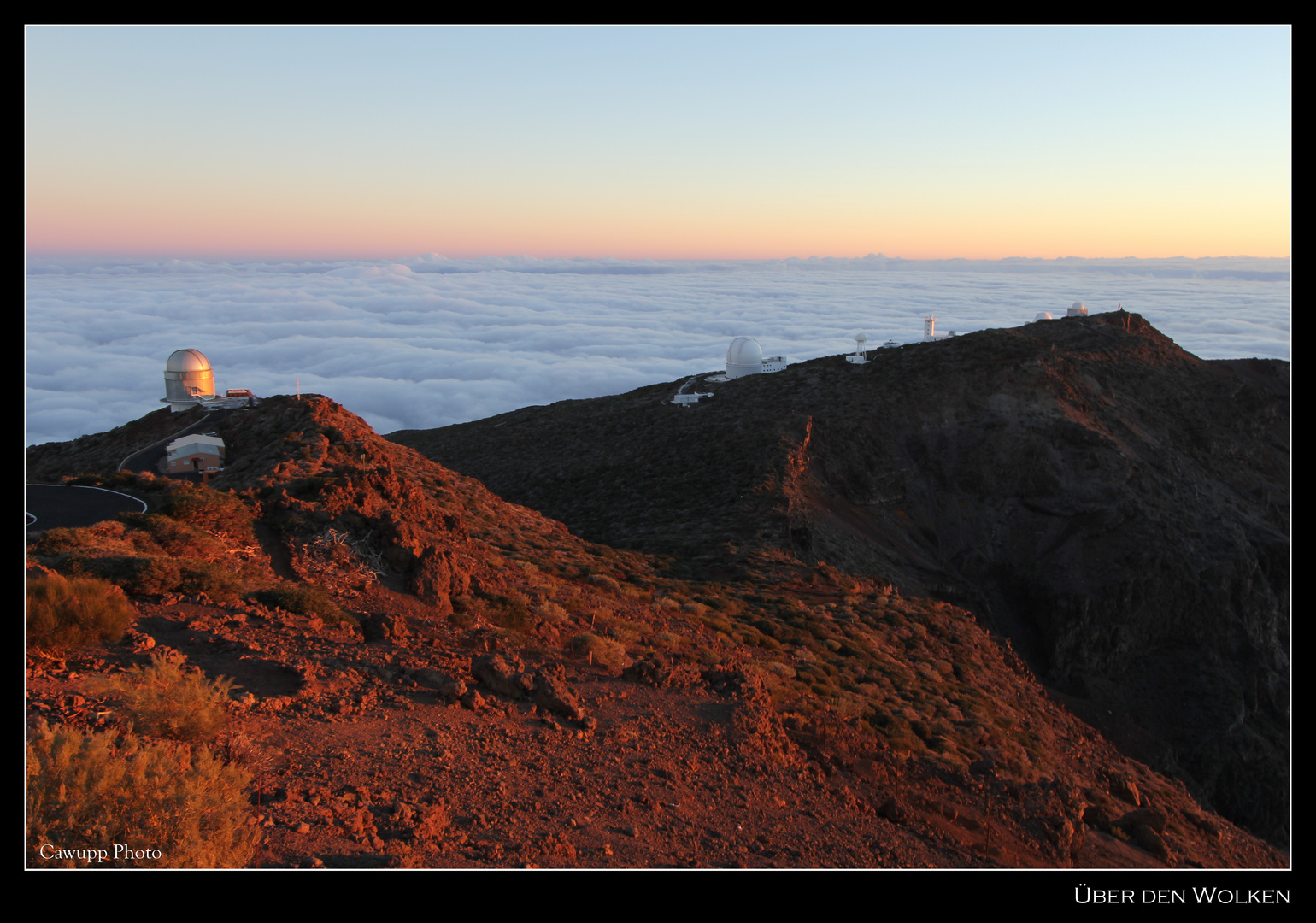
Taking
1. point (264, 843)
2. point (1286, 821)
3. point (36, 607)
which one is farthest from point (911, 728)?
point (1286, 821)

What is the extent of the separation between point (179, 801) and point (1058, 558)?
23.8m

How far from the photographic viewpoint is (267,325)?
109938 millimetres

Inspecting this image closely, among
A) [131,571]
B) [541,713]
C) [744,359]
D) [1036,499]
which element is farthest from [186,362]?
[1036,499]

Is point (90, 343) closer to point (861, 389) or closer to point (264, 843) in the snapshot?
point (861, 389)

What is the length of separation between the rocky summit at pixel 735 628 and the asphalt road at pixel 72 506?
473mm

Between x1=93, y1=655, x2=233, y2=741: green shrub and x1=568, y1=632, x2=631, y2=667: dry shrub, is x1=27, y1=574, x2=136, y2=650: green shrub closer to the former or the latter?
x1=93, y1=655, x2=233, y2=741: green shrub

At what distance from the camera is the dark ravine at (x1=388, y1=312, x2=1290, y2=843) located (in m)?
19.2

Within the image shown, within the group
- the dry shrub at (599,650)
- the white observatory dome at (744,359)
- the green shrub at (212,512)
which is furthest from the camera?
the white observatory dome at (744,359)

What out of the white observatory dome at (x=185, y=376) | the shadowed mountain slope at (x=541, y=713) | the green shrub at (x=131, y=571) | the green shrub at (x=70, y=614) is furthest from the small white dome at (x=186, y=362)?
the green shrub at (x=70, y=614)

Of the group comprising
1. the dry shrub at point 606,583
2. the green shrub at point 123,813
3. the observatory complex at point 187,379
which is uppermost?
the observatory complex at point 187,379

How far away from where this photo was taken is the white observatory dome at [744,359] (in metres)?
36.2

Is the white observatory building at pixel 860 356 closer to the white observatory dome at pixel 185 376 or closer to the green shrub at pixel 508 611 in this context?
the white observatory dome at pixel 185 376

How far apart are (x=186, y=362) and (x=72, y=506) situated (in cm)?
1105

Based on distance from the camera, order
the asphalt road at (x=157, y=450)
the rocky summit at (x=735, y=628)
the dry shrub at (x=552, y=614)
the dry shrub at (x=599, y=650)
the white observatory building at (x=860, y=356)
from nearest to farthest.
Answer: the rocky summit at (x=735, y=628) → the dry shrub at (x=599, y=650) → the dry shrub at (x=552, y=614) → the asphalt road at (x=157, y=450) → the white observatory building at (x=860, y=356)
